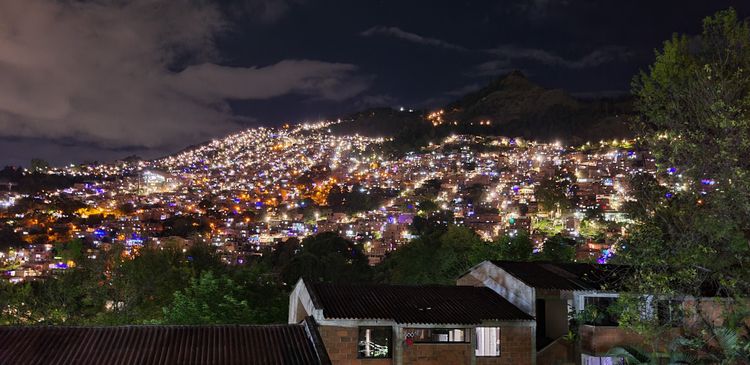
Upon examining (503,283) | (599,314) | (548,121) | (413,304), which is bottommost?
(599,314)

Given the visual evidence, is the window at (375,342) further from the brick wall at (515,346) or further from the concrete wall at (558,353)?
the concrete wall at (558,353)

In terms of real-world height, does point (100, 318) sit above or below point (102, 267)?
below

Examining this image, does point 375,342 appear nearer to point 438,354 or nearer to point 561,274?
point 438,354

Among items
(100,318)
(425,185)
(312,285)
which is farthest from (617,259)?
(425,185)

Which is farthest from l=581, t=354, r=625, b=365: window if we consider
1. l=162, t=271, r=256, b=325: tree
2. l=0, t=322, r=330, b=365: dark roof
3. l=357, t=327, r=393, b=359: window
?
l=162, t=271, r=256, b=325: tree

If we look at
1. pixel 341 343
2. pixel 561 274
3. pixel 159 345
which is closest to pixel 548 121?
pixel 561 274

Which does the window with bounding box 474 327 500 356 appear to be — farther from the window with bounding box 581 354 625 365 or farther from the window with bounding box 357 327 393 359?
the window with bounding box 357 327 393 359

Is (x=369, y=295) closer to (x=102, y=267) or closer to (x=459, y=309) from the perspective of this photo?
(x=459, y=309)
